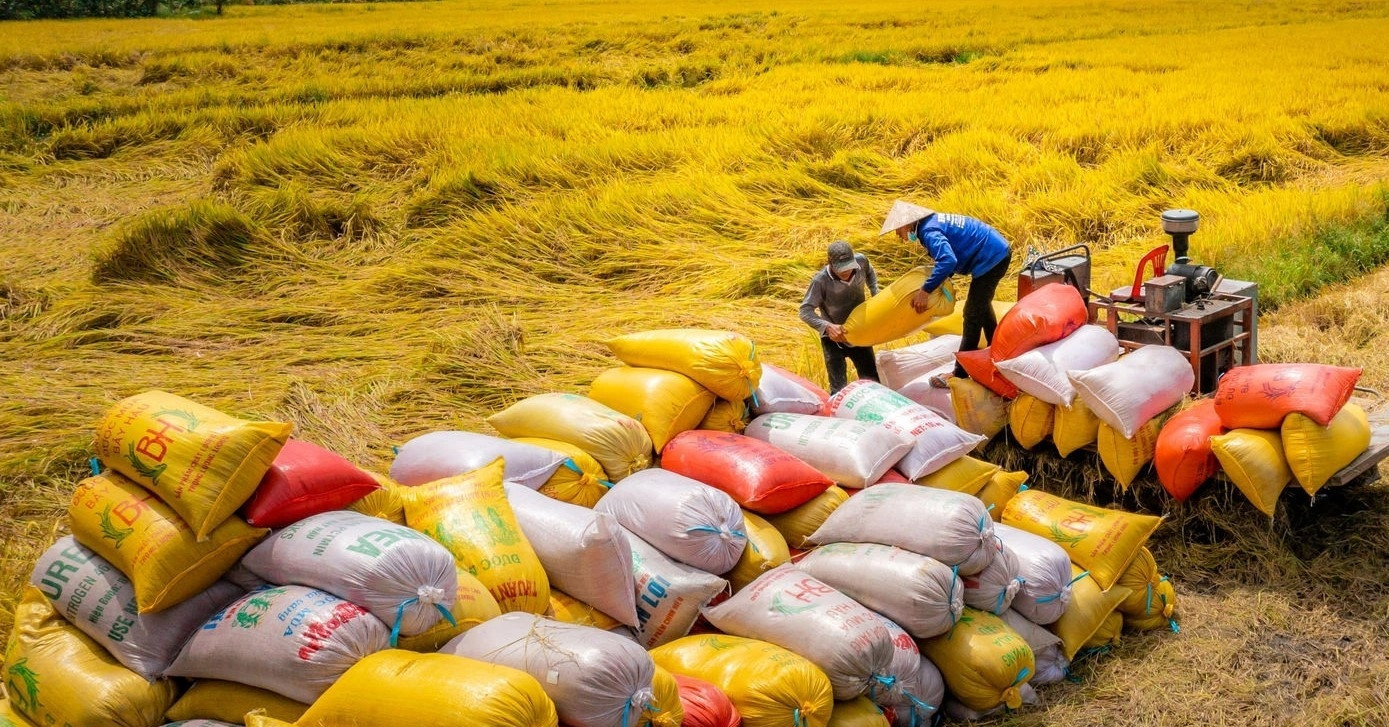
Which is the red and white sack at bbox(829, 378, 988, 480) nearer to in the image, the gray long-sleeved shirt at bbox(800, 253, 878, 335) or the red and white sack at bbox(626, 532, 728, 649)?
the gray long-sleeved shirt at bbox(800, 253, 878, 335)

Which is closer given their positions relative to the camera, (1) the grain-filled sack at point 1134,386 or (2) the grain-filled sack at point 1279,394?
(2) the grain-filled sack at point 1279,394

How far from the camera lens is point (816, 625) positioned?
2.94 meters

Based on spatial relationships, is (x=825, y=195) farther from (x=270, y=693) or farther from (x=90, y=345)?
(x=270, y=693)

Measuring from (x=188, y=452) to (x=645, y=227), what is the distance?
5.17 meters

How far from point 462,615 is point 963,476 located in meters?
1.90

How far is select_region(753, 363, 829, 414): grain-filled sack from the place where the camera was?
4234mm

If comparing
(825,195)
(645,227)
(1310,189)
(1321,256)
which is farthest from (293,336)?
(1310,189)

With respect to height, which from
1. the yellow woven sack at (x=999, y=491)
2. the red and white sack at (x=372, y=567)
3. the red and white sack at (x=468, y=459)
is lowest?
the yellow woven sack at (x=999, y=491)

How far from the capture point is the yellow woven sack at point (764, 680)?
270cm

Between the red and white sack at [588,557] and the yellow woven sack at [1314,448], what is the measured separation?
2153 millimetres

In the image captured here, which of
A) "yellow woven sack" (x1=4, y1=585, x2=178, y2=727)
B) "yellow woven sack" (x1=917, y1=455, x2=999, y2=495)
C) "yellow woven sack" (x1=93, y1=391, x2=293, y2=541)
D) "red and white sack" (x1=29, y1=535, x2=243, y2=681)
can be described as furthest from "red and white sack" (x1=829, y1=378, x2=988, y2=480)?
"yellow woven sack" (x1=4, y1=585, x2=178, y2=727)

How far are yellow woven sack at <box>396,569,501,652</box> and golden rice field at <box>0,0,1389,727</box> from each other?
1408 mm

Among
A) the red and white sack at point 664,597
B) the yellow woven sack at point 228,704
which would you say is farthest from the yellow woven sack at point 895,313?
the yellow woven sack at point 228,704

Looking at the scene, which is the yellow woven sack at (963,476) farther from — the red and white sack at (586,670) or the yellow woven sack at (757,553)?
the red and white sack at (586,670)
